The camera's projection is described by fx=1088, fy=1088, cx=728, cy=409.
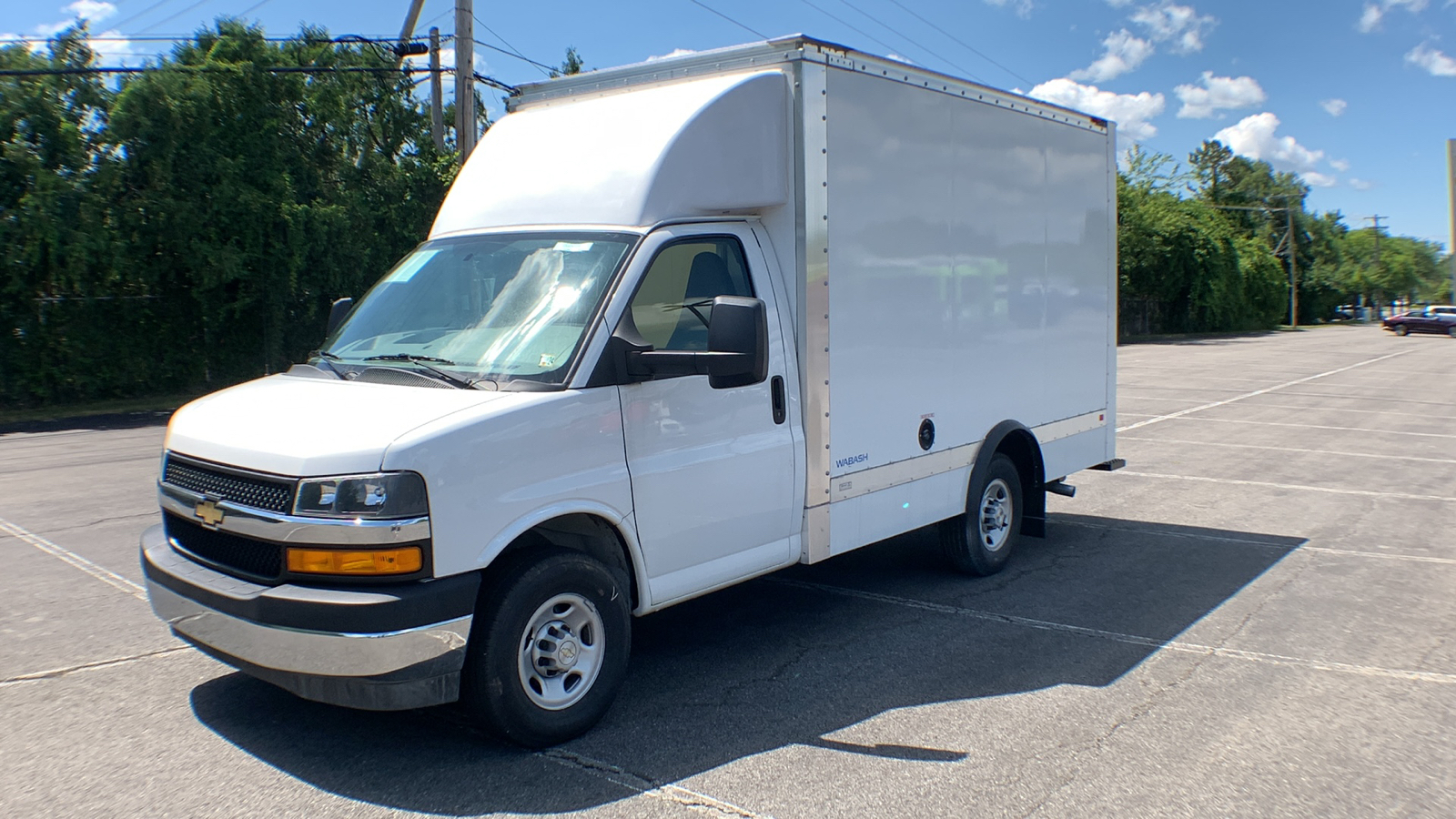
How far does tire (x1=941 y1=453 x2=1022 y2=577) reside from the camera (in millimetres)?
6953

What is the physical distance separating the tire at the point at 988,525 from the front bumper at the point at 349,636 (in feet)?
12.5

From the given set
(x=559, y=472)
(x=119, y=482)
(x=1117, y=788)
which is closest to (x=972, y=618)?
(x=1117, y=788)

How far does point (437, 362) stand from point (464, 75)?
13.2 meters

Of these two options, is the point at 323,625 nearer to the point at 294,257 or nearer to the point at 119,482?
the point at 119,482

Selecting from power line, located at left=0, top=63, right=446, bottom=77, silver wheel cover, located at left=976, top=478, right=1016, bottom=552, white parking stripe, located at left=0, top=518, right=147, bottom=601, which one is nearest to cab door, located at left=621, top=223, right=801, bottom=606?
silver wheel cover, located at left=976, top=478, right=1016, bottom=552

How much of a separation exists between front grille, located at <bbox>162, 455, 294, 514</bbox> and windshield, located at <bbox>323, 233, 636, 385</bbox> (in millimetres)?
815

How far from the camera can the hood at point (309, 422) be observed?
3.89m

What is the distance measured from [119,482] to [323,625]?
882 cm

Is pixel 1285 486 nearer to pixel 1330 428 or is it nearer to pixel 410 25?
pixel 1330 428

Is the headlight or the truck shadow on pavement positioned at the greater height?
the headlight

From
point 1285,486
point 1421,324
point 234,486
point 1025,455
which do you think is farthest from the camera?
point 1421,324

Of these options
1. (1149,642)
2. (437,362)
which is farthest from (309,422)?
(1149,642)

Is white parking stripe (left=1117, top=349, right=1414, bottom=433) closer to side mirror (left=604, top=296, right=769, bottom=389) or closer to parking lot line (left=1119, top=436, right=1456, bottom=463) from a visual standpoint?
parking lot line (left=1119, top=436, right=1456, bottom=463)

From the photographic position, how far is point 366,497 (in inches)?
151
